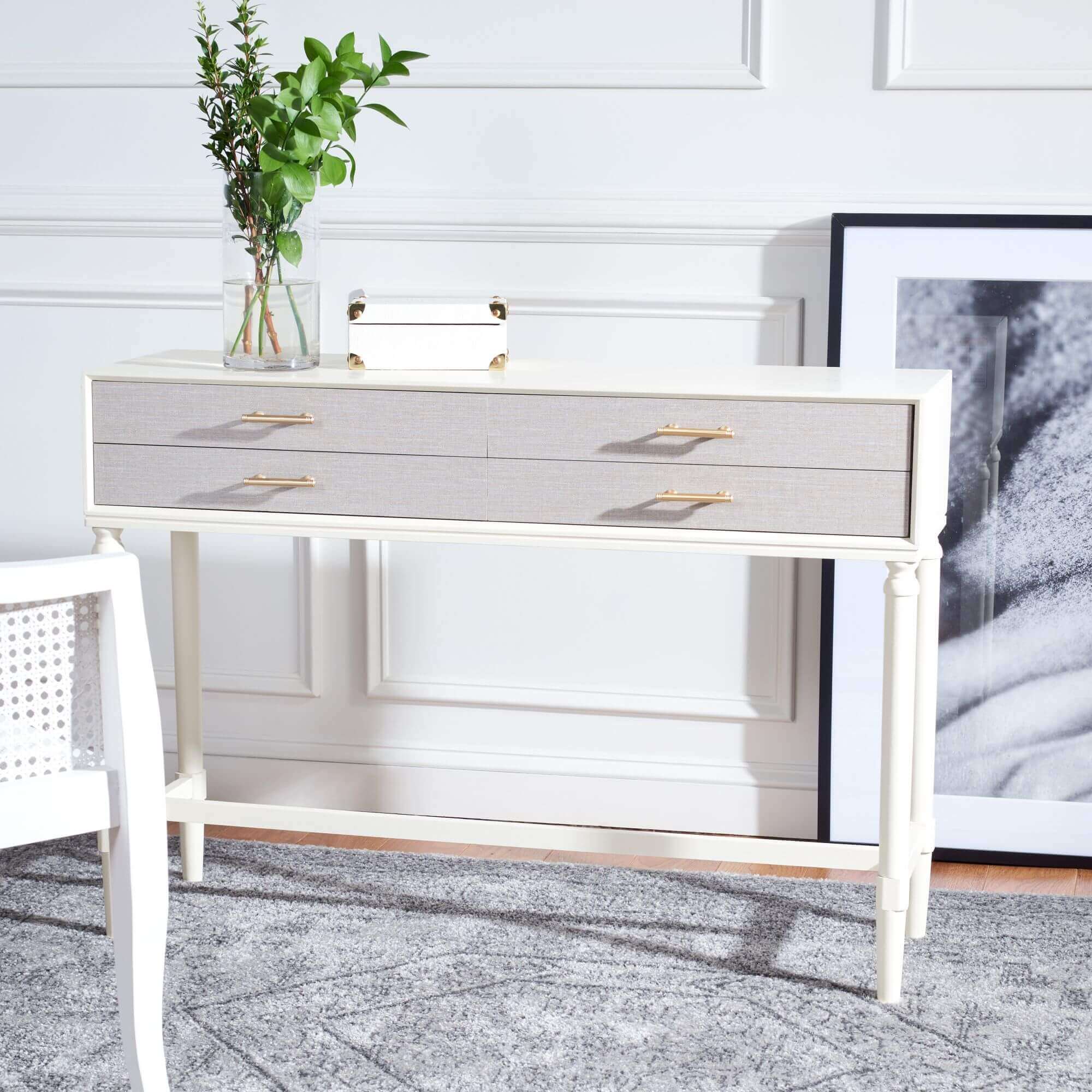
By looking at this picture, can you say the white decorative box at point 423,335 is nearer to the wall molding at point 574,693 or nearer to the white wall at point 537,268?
the white wall at point 537,268

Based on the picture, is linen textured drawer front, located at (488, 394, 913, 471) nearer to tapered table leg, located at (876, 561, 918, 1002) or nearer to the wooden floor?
tapered table leg, located at (876, 561, 918, 1002)

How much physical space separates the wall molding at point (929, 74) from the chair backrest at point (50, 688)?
1.57 meters

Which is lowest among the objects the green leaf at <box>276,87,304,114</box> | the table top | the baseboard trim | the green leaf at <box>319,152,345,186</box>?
the baseboard trim

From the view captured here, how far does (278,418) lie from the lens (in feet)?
6.32

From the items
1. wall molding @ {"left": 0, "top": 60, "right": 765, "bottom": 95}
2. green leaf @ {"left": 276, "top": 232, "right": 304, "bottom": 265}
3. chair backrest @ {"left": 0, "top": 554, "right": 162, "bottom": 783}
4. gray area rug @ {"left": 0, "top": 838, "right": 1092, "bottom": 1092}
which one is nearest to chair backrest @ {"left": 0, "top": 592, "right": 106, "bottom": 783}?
chair backrest @ {"left": 0, "top": 554, "right": 162, "bottom": 783}

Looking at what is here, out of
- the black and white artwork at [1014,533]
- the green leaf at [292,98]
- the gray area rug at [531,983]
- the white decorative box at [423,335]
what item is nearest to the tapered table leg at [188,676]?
the gray area rug at [531,983]

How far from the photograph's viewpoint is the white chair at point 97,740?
1.45 m

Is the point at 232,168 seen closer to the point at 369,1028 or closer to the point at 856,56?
the point at 856,56

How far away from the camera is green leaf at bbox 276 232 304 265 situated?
2020 millimetres

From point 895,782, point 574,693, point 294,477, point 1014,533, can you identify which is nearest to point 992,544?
point 1014,533

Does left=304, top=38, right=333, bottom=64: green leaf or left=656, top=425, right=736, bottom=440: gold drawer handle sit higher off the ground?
left=304, top=38, right=333, bottom=64: green leaf

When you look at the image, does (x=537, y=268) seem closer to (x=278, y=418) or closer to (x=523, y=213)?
(x=523, y=213)

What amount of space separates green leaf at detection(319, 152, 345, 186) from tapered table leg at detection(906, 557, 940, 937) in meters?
1.01

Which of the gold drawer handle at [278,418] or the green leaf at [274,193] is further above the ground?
the green leaf at [274,193]
